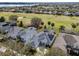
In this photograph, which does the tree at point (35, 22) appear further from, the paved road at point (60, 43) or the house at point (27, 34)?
the paved road at point (60, 43)

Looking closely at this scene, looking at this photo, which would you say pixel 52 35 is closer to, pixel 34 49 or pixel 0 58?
pixel 34 49

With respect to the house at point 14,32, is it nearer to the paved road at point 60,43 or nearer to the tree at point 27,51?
the tree at point 27,51

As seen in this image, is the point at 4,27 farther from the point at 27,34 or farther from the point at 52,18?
the point at 52,18

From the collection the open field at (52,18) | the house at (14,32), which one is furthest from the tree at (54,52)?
the house at (14,32)

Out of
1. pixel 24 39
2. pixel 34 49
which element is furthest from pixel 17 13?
pixel 34 49

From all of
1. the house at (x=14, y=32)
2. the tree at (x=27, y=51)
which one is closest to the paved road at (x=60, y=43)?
the tree at (x=27, y=51)

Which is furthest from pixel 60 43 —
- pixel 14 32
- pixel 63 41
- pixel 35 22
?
pixel 14 32

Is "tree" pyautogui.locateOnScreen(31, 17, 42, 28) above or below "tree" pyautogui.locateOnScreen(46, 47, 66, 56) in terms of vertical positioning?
above

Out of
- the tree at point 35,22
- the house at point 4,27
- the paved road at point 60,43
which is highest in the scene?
the tree at point 35,22

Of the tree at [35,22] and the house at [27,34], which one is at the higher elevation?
the tree at [35,22]

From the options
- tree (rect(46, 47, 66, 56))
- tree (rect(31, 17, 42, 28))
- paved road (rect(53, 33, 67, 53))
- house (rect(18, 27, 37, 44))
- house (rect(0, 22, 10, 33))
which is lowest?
tree (rect(46, 47, 66, 56))

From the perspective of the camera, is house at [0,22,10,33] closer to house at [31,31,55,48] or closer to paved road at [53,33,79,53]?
house at [31,31,55,48]

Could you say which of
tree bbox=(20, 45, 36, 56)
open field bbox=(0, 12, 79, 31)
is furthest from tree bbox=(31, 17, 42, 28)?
tree bbox=(20, 45, 36, 56)
